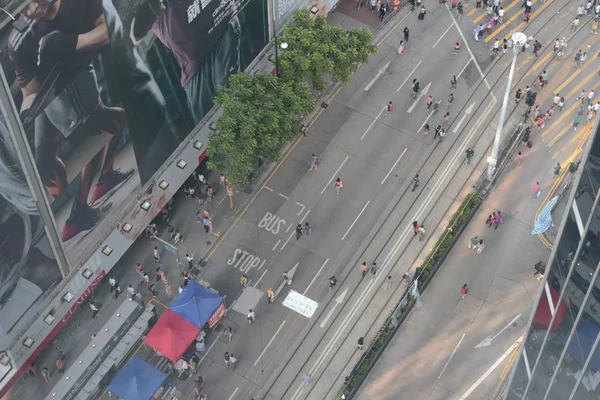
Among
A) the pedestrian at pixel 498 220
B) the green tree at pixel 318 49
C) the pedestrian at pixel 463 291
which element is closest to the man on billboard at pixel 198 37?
the green tree at pixel 318 49

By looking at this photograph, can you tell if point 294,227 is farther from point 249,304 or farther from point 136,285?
point 136,285

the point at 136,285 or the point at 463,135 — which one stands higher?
the point at 463,135

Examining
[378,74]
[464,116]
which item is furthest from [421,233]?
[378,74]

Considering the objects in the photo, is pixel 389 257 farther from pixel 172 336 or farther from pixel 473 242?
pixel 172 336

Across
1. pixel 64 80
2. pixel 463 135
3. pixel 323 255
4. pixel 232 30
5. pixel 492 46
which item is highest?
pixel 492 46

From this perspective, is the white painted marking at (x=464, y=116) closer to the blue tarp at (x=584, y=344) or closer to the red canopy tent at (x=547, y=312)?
the red canopy tent at (x=547, y=312)

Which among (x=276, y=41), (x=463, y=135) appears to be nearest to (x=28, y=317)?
(x=276, y=41)

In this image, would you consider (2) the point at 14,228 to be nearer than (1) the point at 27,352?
Yes
